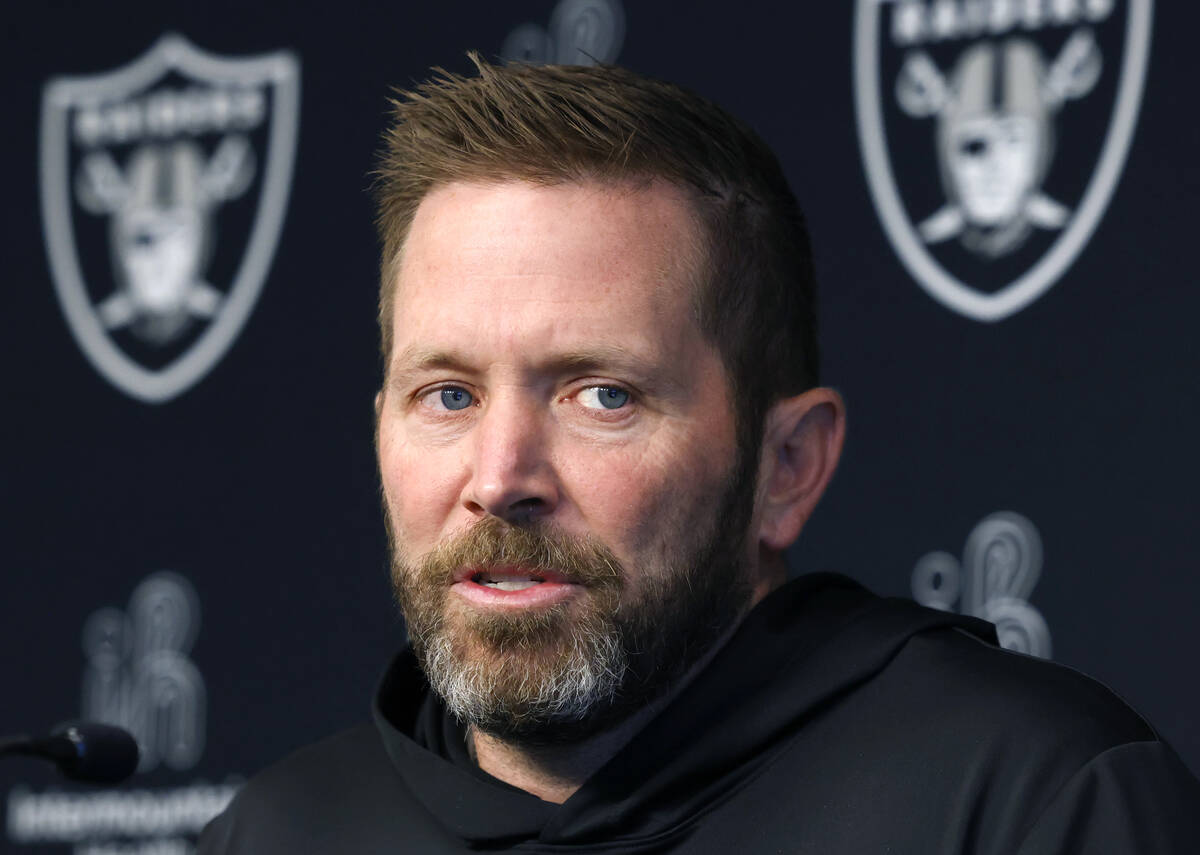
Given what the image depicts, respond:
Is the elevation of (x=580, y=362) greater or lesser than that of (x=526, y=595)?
greater

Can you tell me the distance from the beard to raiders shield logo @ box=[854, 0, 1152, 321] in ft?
2.35

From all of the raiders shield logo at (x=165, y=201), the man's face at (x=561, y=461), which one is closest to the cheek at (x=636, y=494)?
the man's face at (x=561, y=461)

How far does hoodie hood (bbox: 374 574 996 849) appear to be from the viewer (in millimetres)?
1396

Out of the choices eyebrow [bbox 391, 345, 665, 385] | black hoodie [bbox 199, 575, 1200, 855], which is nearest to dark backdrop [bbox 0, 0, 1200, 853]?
black hoodie [bbox 199, 575, 1200, 855]

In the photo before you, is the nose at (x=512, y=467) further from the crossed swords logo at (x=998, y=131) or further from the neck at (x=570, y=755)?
the crossed swords logo at (x=998, y=131)

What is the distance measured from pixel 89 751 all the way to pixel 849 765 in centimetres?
55

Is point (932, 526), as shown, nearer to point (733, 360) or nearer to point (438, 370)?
point (733, 360)

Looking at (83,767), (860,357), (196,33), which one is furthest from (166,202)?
(83,767)

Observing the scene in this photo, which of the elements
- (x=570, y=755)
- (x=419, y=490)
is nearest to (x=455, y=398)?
(x=419, y=490)

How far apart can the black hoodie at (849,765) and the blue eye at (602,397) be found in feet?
0.69

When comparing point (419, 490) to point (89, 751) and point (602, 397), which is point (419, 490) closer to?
point (602, 397)

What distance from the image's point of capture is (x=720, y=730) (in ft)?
4.62

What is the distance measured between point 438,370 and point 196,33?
147 cm

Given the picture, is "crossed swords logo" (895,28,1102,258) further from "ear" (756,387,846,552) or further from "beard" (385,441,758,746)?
"beard" (385,441,758,746)
